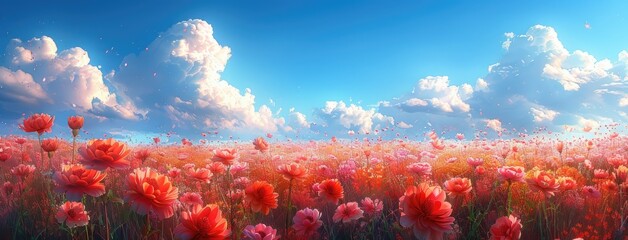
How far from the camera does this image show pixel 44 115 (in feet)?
12.4

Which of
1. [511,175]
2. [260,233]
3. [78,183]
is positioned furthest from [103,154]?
[511,175]

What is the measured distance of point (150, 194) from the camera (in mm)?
1968

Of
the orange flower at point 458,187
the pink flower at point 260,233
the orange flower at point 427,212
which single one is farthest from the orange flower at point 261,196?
the orange flower at point 458,187

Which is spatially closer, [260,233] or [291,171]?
[260,233]

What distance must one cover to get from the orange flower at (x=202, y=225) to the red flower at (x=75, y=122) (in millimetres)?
2520

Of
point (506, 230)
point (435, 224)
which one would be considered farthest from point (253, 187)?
point (506, 230)

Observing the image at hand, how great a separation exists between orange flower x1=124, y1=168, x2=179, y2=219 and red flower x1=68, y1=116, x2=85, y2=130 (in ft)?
7.01

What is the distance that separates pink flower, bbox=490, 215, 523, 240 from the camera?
2.02 m

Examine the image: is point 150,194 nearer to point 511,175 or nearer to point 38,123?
point 38,123

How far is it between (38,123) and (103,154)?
2.08 m

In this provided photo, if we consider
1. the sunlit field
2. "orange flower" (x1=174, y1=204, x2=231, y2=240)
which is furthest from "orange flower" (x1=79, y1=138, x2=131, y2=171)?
"orange flower" (x1=174, y1=204, x2=231, y2=240)

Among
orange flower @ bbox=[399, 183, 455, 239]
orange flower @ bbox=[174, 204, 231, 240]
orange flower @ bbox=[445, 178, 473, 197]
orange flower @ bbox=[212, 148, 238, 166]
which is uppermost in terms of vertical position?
orange flower @ bbox=[212, 148, 238, 166]

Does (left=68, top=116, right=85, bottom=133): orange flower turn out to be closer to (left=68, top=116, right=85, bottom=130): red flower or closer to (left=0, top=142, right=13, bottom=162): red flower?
(left=68, top=116, right=85, bottom=130): red flower

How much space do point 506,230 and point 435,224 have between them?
46cm
